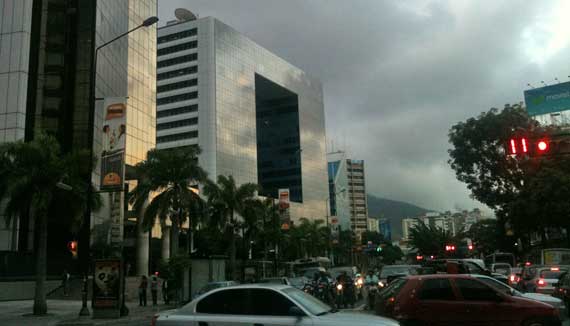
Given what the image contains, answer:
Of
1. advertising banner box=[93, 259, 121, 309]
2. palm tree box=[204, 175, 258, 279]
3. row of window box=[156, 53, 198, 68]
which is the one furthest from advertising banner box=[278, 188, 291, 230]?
row of window box=[156, 53, 198, 68]

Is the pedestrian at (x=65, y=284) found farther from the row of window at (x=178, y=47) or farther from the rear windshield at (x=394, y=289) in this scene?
the row of window at (x=178, y=47)

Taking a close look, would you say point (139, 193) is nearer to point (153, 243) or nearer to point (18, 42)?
point (18, 42)

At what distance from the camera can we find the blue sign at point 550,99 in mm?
44894

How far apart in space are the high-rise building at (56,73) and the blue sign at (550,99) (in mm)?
36496

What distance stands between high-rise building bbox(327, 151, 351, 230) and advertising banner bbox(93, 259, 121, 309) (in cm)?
13810

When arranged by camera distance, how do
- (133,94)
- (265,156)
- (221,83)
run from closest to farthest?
(133,94) → (221,83) → (265,156)

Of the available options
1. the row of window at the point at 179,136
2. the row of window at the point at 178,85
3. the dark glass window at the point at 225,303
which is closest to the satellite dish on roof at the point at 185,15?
the row of window at the point at 178,85

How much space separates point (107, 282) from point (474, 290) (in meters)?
15.8

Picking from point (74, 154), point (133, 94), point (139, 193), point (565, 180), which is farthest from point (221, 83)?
point (74, 154)

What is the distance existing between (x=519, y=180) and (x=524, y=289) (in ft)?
86.0

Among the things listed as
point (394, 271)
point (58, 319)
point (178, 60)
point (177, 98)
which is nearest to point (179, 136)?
point (177, 98)

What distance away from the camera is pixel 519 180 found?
156 ft

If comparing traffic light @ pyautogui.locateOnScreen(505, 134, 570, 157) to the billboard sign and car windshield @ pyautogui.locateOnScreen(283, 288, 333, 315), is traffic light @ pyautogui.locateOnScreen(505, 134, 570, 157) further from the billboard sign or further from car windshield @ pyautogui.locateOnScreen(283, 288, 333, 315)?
the billboard sign

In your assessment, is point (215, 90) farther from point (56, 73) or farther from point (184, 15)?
point (56, 73)
